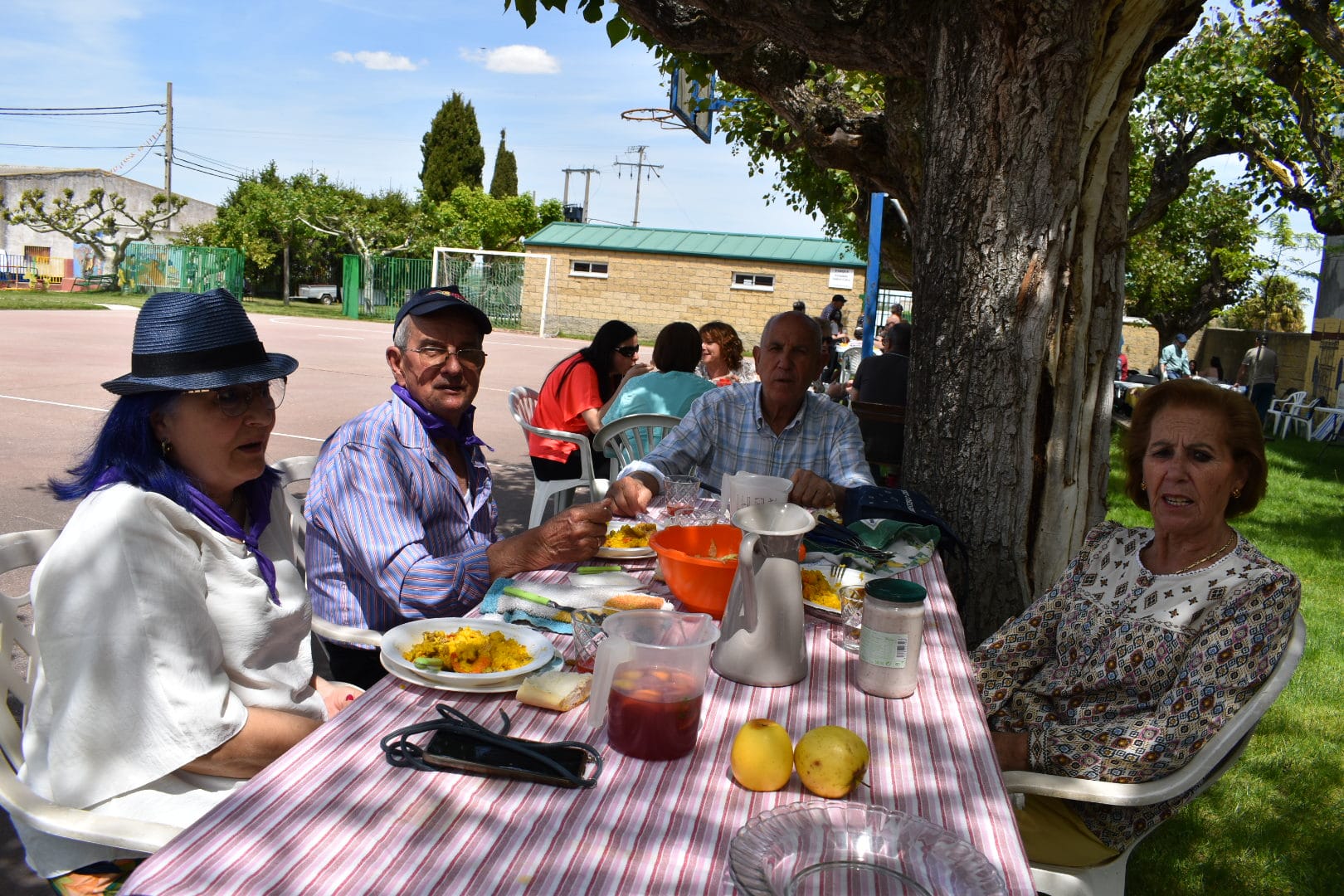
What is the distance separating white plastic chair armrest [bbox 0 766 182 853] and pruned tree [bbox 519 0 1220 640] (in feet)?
10.0

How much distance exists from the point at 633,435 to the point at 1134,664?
3.60 m

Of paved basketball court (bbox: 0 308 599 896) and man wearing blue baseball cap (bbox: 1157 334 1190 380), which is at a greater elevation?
man wearing blue baseball cap (bbox: 1157 334 1190 380)

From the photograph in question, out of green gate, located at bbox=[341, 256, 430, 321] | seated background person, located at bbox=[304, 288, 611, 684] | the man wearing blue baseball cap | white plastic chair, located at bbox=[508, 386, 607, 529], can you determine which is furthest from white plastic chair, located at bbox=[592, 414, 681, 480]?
green gate, located at bbox=[341, 256, 430, 321]

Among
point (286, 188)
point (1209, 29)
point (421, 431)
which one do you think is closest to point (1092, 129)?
point (421, 431)

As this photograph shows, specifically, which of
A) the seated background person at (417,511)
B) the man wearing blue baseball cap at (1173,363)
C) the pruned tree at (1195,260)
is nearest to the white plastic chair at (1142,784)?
the seated background person at (417,511)

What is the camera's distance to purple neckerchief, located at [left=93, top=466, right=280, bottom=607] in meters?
1.92

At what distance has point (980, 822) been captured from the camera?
60.0 inches

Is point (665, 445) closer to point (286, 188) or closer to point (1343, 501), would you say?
point (1343, 501)

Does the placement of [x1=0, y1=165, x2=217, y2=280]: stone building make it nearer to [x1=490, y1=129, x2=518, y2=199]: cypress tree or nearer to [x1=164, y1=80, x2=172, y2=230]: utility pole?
[x1=164, y1=80, x2=172, y2=230]: utility pole

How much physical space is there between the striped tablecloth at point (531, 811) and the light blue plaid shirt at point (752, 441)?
227cm

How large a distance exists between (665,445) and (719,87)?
6.98 metres

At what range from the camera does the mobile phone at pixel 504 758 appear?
60.9 inches

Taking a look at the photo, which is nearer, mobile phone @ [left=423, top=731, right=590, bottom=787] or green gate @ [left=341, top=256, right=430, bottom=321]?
mobile phone @ [left=423, top=731, right=590, bottom=787]

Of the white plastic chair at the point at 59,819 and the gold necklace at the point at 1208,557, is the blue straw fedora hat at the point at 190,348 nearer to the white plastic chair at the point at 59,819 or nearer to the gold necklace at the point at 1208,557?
the white plastic chair at the point at 59,819
